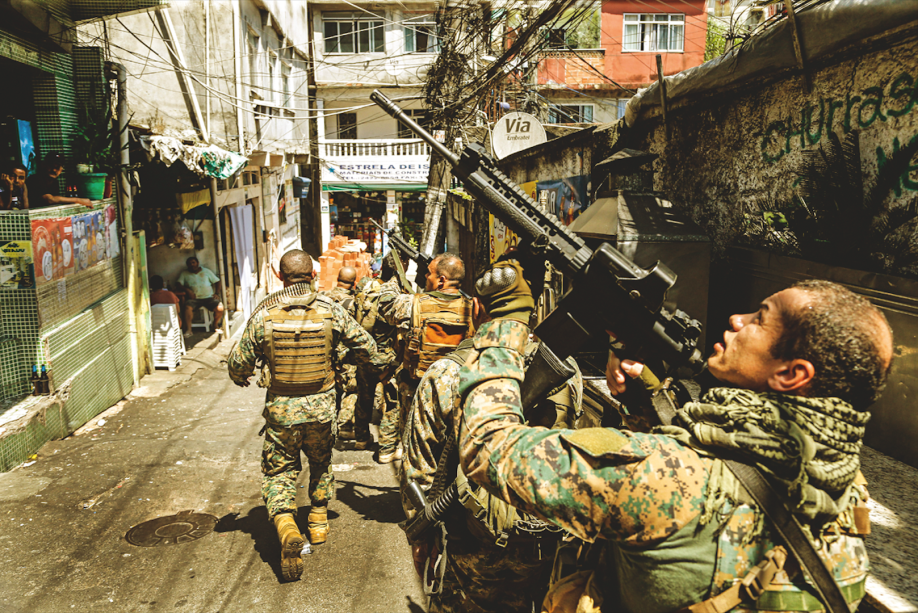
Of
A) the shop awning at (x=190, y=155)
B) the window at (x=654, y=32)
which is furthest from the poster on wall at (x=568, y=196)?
the window at (x=654, y=32)

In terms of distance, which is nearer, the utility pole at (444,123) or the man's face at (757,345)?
the man's face at (757,345)

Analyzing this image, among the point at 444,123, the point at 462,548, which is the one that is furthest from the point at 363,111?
the point at 462,548

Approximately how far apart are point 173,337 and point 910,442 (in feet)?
28.6

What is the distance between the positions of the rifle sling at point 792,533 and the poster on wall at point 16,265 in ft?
20.3

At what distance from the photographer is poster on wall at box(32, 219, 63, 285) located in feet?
18.3

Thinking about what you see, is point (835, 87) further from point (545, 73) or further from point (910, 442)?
point (545, 73)

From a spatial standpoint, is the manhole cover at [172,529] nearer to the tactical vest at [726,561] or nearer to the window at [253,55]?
the tactical vest at [726,561]

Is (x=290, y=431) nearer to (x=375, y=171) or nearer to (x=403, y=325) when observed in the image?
(x=403, y=325)

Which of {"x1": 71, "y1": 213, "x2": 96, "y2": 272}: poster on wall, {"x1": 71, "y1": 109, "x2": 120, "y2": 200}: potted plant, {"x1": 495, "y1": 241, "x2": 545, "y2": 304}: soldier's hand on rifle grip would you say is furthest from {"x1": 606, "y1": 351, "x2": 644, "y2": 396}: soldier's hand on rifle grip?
{"x1": 71, "y1": 109, "x2": 120, "y2": 200}: potted plant

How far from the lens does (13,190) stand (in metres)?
5.72

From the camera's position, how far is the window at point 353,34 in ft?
77.8

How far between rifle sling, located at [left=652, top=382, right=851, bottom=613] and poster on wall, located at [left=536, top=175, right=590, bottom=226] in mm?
5765

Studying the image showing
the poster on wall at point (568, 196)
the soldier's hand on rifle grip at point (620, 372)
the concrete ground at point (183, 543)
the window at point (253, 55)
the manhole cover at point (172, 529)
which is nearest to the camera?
the soldier's hand on rifle grip at point (620, 372)

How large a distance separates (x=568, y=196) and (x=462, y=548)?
19.4ft
